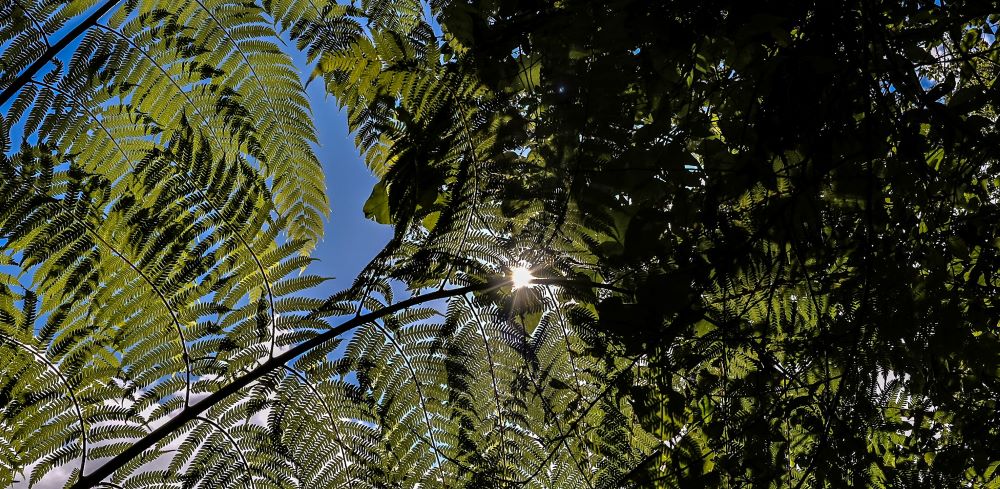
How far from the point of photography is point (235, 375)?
Answer: 1567 mm

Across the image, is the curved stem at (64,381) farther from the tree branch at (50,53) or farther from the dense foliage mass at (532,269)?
the tree branch at (50,53)

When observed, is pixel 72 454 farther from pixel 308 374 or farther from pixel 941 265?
pixel 941 265

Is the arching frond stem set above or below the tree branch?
below

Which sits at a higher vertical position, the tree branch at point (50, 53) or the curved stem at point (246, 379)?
the tree branch at point (50, 53)

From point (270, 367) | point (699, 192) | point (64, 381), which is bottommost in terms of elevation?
point (64, 381)

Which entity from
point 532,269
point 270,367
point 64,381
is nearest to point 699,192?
point 532,269

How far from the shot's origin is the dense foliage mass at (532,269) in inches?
57.6

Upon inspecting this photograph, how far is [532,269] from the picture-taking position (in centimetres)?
158

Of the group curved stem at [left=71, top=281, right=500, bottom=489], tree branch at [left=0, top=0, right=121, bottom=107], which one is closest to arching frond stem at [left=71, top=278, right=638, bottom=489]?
curved stem at [left=71, top=281, right=500, bottom=489]

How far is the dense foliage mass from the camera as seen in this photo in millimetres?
1462

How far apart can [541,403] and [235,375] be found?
2.79ft

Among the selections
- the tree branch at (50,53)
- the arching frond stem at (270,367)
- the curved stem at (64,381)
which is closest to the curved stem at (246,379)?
the arching frond stem at (270,367)

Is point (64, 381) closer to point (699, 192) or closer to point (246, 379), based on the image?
point (246, 379)

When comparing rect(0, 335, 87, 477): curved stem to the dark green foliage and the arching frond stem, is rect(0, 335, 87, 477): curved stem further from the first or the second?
the dark green foliage
